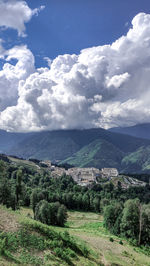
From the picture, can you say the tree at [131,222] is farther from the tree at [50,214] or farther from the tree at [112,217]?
the tree at [50,214]

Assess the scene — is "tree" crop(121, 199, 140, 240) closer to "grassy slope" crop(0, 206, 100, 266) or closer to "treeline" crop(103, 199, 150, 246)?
"treeline" crop(103, 199, 150, 246)

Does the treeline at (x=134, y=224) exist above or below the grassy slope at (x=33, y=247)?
below

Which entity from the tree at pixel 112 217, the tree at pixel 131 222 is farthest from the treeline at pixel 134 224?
the tree at pixel 112 217

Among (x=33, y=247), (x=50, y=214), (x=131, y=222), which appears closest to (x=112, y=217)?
(x=131, y=222)

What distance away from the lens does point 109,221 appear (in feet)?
219

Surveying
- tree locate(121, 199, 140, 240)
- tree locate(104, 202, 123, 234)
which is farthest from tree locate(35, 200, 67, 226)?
tree locate(121, 199, 140, 240)

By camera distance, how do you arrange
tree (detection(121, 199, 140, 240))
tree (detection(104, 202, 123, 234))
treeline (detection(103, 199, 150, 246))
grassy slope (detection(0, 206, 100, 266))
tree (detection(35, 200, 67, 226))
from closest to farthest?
grassy slope (detection(0, 206, 100, 266))
treeline (detection(103, 199, 150, 246))
tree (detection(121, 199, 140, 240))
tree (detection(35, 200, 67, 226))
tree (detection(104, 202, 123, 234))

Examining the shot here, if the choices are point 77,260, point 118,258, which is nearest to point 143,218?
point 118,258

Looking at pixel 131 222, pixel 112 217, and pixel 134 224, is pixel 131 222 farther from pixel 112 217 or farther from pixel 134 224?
pixel 112 217

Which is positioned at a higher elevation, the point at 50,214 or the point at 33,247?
the point at 33,247

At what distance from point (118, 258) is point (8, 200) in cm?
4649

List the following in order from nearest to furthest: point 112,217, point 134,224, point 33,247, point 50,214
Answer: point 33,247
point 134,224
point 50,214
point 112,217

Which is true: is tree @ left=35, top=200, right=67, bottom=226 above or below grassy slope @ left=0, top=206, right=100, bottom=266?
below

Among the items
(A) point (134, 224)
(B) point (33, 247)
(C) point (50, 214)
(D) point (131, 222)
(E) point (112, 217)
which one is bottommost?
(E) point (112, 217)
